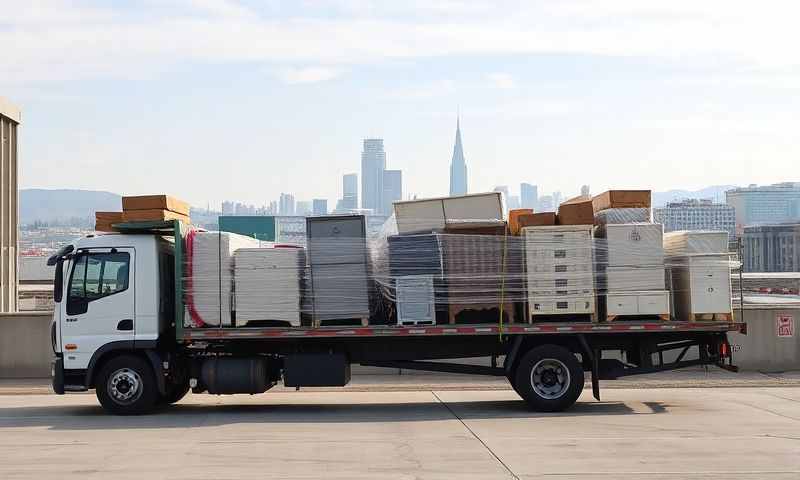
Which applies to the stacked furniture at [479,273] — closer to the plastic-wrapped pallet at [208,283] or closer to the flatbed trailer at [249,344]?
the flatbed trailer at [249,344]

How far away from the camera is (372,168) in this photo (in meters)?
173

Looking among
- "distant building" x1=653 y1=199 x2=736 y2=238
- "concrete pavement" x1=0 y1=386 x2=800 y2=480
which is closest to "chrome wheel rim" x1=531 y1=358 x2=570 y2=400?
"concrete pavement" x1=0 y1=386 x2=800 y2=480

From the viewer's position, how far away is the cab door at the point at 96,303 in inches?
583

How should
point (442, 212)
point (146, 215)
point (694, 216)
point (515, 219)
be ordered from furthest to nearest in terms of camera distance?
1. point (694, 216)
2. point (515, 219)
3. point (442, 212)
4. point (146, 215)

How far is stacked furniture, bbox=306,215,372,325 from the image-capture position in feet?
49.2

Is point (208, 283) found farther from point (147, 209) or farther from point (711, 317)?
point (711, 317)

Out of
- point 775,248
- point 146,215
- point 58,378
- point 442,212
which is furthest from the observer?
point 775,248

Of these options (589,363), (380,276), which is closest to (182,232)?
(380,276)

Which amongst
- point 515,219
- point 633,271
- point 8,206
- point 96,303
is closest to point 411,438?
point 633,271

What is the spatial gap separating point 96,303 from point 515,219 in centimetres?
679

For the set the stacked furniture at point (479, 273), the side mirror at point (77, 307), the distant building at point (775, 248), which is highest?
the distant building at point (775, 248)

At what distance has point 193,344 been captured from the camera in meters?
15.7

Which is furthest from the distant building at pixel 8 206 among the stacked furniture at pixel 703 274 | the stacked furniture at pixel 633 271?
the stacked furniture at pixel 703 274

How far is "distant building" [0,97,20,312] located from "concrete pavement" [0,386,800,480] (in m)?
Answer: 7.52
